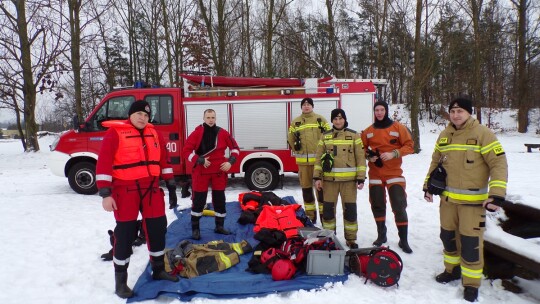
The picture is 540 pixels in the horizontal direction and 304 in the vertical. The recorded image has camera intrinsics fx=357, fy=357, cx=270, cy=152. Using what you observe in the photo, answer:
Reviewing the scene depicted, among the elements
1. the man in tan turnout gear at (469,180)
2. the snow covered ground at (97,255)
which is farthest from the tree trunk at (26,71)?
the man in tan turnout gear at (469,180)

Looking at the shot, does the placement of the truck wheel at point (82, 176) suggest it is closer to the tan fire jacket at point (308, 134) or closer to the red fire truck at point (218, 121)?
the red fire truck at point (218, 121)

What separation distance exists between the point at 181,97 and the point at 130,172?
4.59m

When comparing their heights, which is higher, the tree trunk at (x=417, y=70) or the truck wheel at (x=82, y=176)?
the tree trunk at (x=417, y=70)

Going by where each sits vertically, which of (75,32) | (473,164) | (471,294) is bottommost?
(471,294)

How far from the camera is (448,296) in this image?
11.8 feet

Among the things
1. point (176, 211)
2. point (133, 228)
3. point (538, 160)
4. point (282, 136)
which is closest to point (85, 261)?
point (133, 228)

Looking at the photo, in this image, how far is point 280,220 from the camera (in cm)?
540

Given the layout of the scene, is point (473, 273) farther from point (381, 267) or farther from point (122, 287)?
point (122, 287)

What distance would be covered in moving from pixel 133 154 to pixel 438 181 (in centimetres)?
317

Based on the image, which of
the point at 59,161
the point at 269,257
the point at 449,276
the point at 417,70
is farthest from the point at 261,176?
the point at 417,70

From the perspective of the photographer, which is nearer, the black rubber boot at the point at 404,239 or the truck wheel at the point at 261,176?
the black rubber boot at the point at 404,239

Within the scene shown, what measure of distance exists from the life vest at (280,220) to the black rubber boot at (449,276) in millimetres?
Result: 1947

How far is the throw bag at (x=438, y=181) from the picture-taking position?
370cm

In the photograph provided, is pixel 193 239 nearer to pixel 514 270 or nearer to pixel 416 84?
pixel 514 270
